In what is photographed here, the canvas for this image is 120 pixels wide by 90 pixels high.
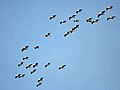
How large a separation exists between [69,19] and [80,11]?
346cm

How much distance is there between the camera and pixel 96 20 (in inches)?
3108

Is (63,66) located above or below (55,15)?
below

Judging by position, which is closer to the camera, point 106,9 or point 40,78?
point 106,9

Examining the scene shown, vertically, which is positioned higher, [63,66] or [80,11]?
[80,11]

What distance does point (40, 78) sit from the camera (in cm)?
8781

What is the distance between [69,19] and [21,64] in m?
15.4

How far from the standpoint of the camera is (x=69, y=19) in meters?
78.8

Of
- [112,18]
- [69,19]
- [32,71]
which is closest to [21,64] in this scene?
[32,71]

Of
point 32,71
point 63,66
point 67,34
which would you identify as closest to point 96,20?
point 67,34

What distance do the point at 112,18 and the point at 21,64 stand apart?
73.4 ft

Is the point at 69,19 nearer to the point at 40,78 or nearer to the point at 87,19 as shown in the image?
the point at 87,19

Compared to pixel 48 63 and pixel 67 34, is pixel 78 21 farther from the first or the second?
pixel 48 63

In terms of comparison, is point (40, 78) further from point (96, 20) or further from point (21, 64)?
point (96, 20)

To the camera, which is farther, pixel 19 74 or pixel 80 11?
pixel 19 74
